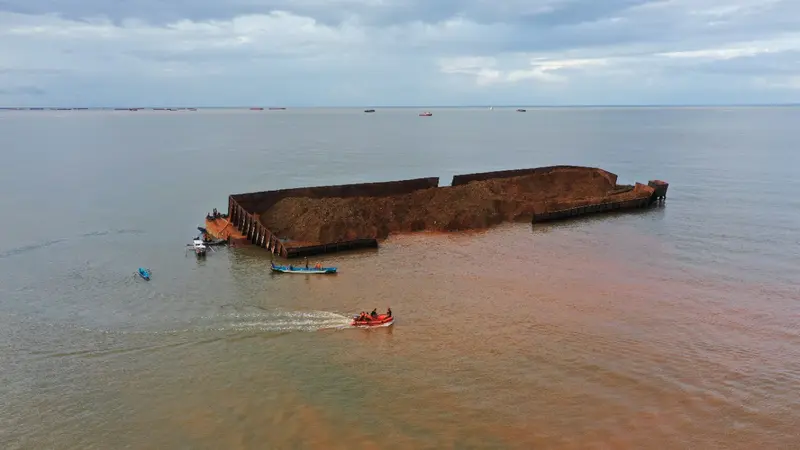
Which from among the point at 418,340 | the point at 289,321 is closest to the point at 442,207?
the point at 289,321

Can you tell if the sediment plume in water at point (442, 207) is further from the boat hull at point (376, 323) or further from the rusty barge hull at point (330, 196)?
the boat hull at point (376, 323)

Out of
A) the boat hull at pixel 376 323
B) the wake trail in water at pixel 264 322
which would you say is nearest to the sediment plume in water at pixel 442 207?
the wake trail in water at pixel 264 322

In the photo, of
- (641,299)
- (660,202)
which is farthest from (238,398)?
(660,202)

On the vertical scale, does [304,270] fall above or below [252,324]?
above

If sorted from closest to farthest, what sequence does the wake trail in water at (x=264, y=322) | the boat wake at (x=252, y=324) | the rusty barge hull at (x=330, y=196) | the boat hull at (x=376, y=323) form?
1. the boat wake at (x=252, y=324)
2. the wake trail in water at (x=264, y=322)
3. the boat hull at (x=376, y=323)
4. the rusty barge hull at (x=330, y=196)

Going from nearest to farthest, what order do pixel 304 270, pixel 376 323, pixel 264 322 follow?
pixel 376 323 → pixel 264 322 → pixel 304 270

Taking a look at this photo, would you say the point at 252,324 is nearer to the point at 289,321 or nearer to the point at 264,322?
the point at 264,322

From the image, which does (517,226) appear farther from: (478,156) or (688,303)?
(478,156)
